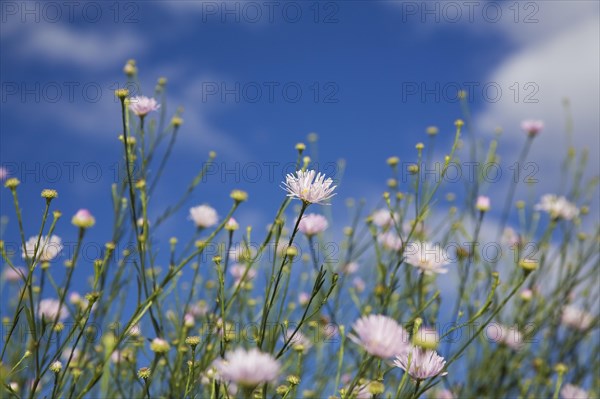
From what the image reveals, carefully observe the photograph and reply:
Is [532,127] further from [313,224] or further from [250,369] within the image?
[250,369]

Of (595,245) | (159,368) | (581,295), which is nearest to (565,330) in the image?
(581,295)

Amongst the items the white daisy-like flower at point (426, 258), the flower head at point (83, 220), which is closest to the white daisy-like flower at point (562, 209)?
the white daisy-like flower at point (426, 258)

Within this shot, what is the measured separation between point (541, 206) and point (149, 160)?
1.47 m

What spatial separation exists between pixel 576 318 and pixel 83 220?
1.91 meters

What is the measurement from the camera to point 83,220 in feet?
3.58

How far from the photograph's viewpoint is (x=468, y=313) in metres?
1.90

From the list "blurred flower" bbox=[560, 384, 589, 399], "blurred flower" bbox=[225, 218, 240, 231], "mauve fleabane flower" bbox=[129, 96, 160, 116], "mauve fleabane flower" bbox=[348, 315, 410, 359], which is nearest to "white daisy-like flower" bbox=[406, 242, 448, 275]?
"blurred flower" bbox=[225, 218, 240, 231]

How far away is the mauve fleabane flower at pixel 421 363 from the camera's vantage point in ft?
3.07

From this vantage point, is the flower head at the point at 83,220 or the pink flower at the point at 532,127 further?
the pink flower at the point at 532,127

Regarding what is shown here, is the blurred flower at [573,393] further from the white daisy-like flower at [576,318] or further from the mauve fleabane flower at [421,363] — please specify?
the mauve fleabane flower at [421,363]

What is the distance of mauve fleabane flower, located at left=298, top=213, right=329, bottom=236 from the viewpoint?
154 centimetres

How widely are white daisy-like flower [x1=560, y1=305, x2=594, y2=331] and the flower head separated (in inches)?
67.7

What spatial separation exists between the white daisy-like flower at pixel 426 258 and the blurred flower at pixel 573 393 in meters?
0.99

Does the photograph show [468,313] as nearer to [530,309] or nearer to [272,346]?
[530,309]
